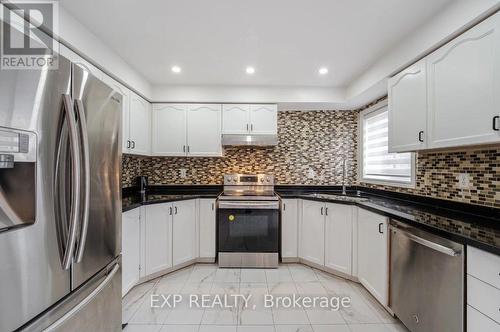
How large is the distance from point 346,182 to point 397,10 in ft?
7.54

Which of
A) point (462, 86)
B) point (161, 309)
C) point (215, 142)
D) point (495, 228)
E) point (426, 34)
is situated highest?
point (426, 34)

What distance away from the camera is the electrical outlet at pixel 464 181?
70.6 inches

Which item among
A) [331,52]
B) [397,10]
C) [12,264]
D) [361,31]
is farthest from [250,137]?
[12,264]

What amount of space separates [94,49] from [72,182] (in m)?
1.55

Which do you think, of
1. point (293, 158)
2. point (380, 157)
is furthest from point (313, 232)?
point (380, 157)

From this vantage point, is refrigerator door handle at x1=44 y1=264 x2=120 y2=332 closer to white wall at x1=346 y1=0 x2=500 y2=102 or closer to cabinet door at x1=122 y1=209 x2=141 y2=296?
cabinet door at x1=122 y1=209 x2=141 y2=296

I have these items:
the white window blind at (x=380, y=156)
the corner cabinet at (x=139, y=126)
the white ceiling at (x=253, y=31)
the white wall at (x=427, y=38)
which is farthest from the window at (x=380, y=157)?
the corner cabinet at (x=139, y=126)

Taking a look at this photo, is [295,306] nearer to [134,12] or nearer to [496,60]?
[496,60]

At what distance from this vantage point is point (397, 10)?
1609mm

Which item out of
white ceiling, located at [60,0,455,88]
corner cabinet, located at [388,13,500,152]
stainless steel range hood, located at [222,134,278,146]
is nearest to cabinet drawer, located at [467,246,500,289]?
corner cabinet, located at [388,13,500,152]

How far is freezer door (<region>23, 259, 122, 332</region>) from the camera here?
881 mm

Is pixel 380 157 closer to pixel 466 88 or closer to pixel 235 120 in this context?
pixel 466 88

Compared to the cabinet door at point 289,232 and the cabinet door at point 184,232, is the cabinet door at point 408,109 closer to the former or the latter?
the cabinet door at point 289,232

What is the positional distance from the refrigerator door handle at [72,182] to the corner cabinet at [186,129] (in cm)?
220
